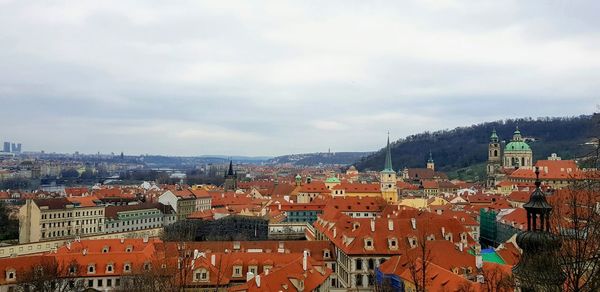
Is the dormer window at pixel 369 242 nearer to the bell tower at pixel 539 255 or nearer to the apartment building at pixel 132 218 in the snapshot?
the bell tower at pixel 539 255

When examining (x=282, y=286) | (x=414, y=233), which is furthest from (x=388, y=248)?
(x=282, y=286)

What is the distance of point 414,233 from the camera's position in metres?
49.1

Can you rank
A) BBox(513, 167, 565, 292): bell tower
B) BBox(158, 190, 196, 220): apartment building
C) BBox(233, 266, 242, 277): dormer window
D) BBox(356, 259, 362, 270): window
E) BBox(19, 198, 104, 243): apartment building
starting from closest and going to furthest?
BBox(513, 167, 565, 292): bell tower < BBox(233, 266, 242, 277): dormer window < BBox(356, 259, 362, 270): window < BBox(19, 198, 104, 243): apartment building < BBox(158, 190, 196, 220): apartment building

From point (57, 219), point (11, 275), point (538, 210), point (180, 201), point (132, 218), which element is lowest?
point (132, 218)

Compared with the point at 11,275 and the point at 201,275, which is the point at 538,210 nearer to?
the point at 201,275

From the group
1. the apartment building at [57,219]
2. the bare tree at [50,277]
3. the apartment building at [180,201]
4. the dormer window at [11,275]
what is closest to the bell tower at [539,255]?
the bare tree at [50,277]

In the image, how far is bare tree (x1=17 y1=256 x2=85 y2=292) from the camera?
120 ft

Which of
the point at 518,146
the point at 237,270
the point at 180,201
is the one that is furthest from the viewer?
the point at 518,146

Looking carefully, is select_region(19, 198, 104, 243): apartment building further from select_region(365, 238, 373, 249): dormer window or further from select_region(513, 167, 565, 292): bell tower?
select_region(513, 167, 565, 292): bell tower

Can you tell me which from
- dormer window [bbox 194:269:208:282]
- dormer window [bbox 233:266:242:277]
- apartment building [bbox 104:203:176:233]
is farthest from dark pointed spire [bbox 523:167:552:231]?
apartment building [bbox 104:203:176:233]

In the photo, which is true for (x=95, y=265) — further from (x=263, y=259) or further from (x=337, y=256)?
(x=337, y=256)

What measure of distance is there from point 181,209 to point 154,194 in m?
16.8

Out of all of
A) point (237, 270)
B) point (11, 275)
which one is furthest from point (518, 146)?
point (11, 275)

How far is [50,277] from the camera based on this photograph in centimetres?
3719
